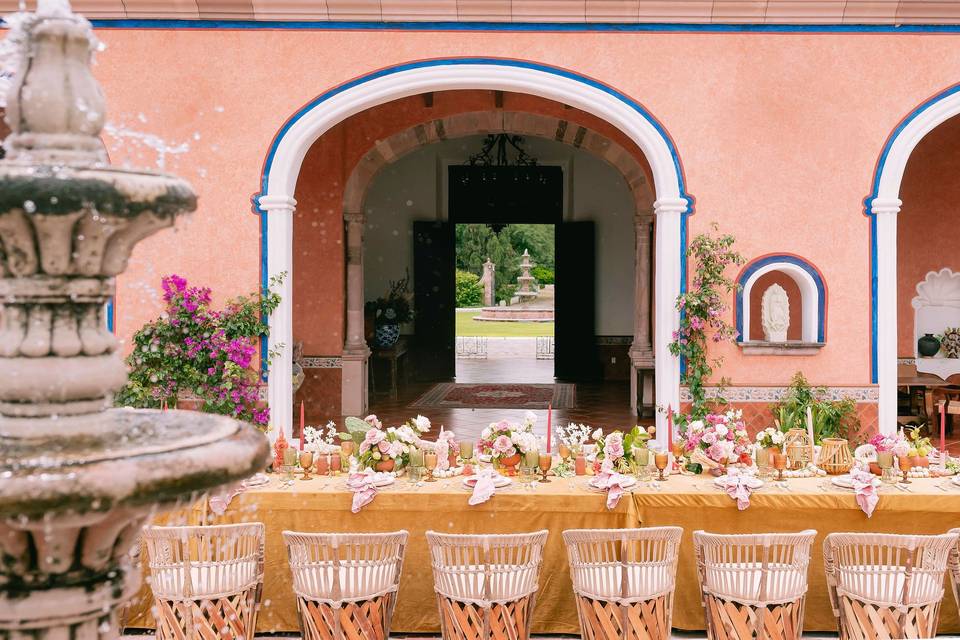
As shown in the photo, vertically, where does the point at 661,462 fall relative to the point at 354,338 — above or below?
below

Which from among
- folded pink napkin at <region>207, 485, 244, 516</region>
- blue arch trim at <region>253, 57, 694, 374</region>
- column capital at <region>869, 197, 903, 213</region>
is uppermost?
blue arch trim at <region>253, 57, 694, 374</region>

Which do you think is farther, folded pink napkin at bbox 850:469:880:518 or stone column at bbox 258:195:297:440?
stone column at bbox 258:195:297:440

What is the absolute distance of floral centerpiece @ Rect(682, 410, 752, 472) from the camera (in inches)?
193

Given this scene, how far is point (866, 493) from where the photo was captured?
4406 millimetres

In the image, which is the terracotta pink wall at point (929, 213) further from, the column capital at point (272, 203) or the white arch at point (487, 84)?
the column capital at point (272, 203)

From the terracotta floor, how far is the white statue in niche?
100 inches

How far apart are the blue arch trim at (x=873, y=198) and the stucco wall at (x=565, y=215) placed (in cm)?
695

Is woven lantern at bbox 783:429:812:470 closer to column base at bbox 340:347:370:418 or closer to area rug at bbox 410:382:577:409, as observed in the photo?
area rug at bbox 410:382:577:409

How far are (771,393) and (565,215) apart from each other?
7.45 meters

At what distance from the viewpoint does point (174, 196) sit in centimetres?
228

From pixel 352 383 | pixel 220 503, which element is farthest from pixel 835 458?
pixel 352 383

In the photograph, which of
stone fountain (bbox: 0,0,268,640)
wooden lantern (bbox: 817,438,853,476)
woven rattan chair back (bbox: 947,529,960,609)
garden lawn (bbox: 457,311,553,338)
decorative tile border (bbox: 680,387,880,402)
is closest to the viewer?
stone fountain (bbox: 0,0,268,640)

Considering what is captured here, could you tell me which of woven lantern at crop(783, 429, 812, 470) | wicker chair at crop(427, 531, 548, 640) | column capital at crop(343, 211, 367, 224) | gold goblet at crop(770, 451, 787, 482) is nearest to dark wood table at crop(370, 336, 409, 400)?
column capital at crop(343, 211, 367, 224)

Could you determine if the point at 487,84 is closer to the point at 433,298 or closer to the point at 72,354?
the point at 72,354
